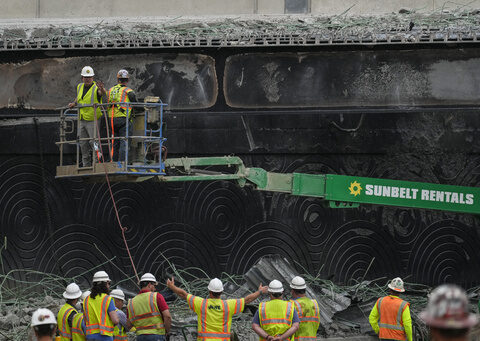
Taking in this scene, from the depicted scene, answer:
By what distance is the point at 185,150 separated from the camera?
15383 millimetres

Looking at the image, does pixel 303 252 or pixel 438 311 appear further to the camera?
pixel 303 252

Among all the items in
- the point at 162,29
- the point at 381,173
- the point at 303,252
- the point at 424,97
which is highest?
the point at 162,29

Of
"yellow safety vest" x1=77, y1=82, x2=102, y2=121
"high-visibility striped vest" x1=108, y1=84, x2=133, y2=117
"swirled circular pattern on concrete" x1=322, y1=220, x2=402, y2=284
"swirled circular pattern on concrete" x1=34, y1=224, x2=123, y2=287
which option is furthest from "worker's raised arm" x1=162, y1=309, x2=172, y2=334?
"swirled circular pattern on concrete" x1=322, y1=220, x2=402, y2=284

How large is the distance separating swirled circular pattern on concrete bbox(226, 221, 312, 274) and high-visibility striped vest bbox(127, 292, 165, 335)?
4570 mm

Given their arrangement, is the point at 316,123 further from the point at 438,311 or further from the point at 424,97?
the point at 438,311

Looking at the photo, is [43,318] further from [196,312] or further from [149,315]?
[196,312]

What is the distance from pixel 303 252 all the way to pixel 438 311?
37.6ft

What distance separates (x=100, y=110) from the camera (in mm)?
12648

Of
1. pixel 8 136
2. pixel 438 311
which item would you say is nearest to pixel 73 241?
pixel 8 136

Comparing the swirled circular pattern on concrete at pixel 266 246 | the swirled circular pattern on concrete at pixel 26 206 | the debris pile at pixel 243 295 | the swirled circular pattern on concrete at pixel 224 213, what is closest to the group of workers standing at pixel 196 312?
the debris pile at pixel 243 295

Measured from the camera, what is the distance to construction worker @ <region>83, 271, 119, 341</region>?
10.5m

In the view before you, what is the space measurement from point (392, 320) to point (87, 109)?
500 centimetres

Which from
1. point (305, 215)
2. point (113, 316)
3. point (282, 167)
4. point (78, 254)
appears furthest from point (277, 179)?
point (78, 254)

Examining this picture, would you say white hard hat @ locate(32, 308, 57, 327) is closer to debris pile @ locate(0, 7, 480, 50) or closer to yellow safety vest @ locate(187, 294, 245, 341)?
yellow safety vest @ locate(187, 294, 245, 341)
